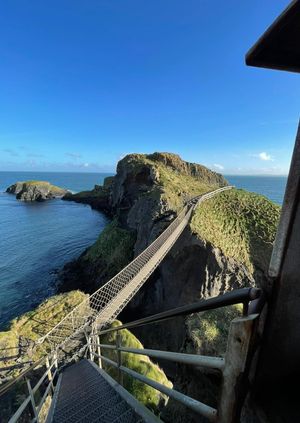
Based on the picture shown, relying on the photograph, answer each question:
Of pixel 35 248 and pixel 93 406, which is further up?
pixel 93 406

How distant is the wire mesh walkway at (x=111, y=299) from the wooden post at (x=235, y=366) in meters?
8.19

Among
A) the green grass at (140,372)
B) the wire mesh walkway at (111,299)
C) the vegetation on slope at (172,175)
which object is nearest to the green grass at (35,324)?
the wire mesh walkway at (111,299)

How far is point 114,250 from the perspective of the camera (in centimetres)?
2583

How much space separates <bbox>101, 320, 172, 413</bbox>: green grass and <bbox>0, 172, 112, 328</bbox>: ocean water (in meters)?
13.5

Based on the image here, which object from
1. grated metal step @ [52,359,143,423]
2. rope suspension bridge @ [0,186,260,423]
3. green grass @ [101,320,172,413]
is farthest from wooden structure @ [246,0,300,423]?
green grass @ [101,320,172,413]

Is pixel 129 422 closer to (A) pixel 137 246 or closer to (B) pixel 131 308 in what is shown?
(B) pixel 131 308

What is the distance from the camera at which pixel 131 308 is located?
63.4 ft

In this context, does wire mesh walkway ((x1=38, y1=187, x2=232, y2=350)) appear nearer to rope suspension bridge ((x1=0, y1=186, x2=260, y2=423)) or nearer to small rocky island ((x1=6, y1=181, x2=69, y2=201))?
rope suspension bridge ((x1=0, y1=186, x2=260, y2=423))

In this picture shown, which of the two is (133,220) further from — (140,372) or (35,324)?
(140,372)

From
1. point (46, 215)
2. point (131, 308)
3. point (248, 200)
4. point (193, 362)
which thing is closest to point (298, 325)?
point (193, 362)

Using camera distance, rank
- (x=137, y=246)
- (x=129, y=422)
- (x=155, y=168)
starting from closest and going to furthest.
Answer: (x=129, y=422) → (x=137, y=246) → (x=155, y=168)

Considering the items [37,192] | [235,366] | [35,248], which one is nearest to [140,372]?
[235,366]

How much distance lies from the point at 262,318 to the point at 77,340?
11123 mm

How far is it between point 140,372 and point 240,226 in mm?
16544
